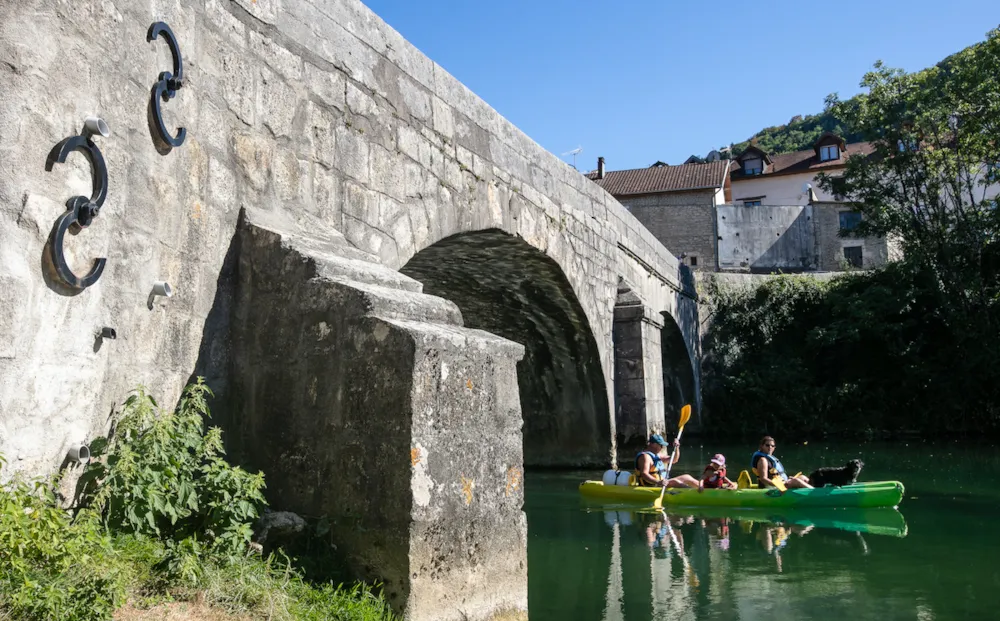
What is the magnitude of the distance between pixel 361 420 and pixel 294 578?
1.98 feet

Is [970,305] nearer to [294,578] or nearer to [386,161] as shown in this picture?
[386,161]

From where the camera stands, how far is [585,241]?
10.3 metres

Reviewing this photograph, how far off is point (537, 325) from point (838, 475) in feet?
13.0

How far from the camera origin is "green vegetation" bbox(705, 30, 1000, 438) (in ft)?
62.2

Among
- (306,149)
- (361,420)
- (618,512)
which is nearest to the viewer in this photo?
(361,420)

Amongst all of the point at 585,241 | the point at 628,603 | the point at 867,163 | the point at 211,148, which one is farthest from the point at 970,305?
the point at 211,148

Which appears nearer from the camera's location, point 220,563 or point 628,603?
point 220,563

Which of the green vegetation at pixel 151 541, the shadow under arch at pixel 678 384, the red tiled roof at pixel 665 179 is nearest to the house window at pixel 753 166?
the red tiled roof at pixel 665 179

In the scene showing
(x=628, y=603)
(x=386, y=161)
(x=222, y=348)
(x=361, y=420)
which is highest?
(x=386, y=161)

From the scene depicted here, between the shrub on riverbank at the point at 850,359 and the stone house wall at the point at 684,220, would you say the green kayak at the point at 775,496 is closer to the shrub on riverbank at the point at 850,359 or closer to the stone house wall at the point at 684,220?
the shrub on riverbank at the point at 850,359

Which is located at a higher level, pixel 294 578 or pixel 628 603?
pixel 294 578

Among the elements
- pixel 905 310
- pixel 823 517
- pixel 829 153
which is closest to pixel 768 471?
pixel 823 517

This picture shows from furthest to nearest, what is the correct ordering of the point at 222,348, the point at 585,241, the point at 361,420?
the point at 585,241 → the point at 222,348 → the point at 361,420

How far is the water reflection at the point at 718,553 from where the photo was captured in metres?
5.08
